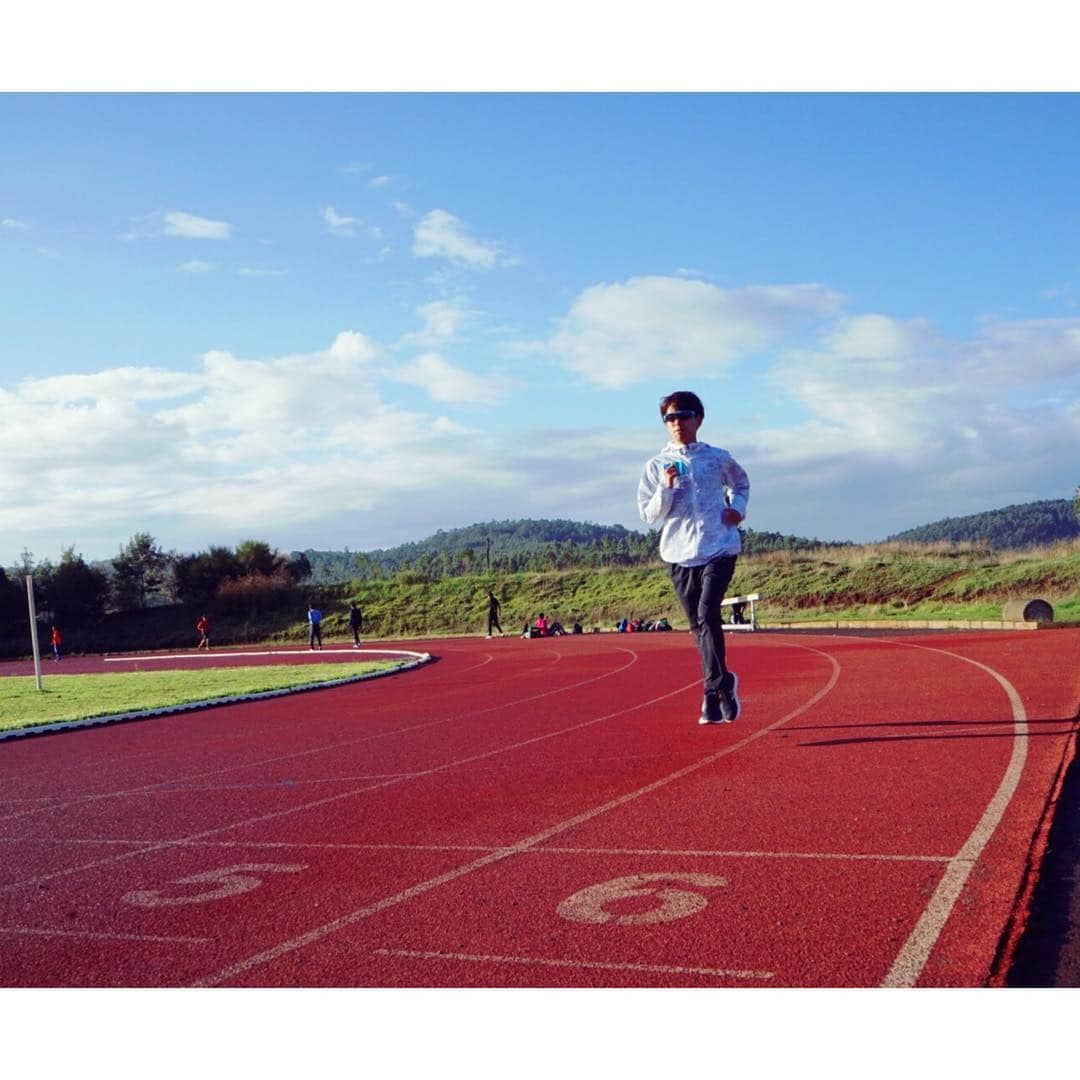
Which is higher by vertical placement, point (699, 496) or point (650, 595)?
point (699, 496)

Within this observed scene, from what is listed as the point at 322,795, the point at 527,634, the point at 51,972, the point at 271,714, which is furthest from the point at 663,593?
the point at 51,972

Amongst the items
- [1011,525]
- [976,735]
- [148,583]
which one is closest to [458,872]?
[976,735]

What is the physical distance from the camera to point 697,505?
334 inches

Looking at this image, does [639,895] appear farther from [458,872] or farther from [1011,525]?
[1011,525]

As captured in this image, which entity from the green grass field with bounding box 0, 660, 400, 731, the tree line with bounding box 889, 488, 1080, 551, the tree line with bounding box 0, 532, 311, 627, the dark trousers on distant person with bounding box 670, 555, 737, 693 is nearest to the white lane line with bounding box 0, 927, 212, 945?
the dark trousers on distant person with bounding box 670, 555, 737, 693

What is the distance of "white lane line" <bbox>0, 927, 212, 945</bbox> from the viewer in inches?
164

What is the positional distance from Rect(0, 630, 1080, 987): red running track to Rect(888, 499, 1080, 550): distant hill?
11280 centimetres

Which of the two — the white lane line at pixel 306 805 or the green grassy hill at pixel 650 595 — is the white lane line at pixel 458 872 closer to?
the white lane line at pixel 306 805

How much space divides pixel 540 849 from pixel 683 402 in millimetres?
4103

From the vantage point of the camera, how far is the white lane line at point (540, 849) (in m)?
4.90

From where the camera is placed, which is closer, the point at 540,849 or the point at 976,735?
the point at 540,849

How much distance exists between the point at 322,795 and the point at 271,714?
7.47m

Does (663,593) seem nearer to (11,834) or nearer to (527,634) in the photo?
(527,634)

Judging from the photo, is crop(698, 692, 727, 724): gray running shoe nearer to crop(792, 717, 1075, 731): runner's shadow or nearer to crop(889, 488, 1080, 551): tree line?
crop(792, 717, 1075, 731): runner's shadow
